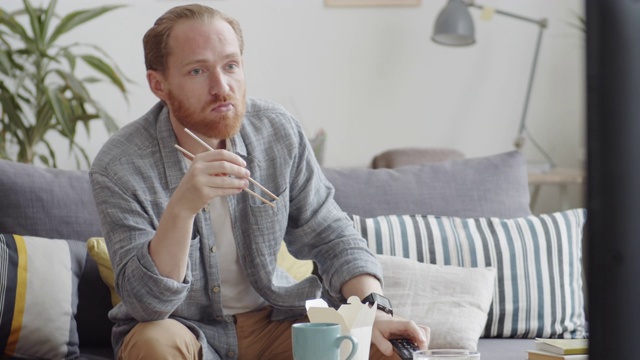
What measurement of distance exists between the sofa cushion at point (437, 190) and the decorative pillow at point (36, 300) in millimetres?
697

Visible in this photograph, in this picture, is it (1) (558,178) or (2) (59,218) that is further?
(1) (558,178)

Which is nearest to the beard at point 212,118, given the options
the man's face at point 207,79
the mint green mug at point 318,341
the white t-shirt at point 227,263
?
the man's face at point 207,79

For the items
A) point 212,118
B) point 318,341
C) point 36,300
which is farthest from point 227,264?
point 318,341

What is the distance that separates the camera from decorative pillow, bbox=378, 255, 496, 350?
6.36 ft

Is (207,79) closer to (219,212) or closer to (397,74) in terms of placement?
(219,212)

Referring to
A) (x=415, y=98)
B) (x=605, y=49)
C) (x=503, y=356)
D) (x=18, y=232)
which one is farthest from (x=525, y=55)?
(x=605, y=49)

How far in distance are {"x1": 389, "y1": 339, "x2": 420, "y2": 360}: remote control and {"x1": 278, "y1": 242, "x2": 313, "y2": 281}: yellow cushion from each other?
23.0 inches

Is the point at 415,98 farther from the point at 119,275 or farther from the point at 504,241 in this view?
the point at 119,275

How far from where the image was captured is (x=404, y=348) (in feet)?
4.64

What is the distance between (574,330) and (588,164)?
1.88 meters

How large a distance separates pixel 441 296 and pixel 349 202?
13.8 inches

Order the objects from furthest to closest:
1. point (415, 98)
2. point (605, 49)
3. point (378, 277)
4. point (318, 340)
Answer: point (415, 98)
point (378, 277)
point (318, 340)
point (605, 49)

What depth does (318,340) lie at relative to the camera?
3.87ft

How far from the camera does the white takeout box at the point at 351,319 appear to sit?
1.29 metres
